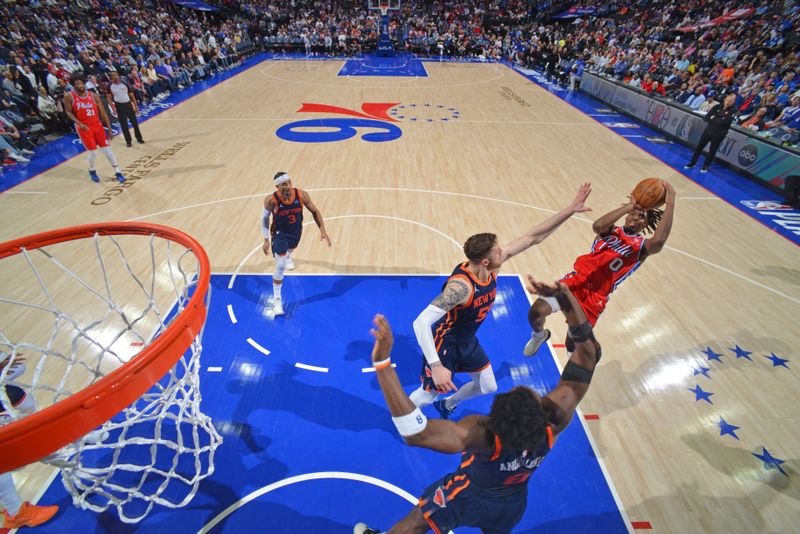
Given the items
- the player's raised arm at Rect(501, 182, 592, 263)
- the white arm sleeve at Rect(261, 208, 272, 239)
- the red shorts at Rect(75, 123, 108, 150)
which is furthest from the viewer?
the red shorts at Rect(75, 123, 108, 150)

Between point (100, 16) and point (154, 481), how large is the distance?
82.5 ft

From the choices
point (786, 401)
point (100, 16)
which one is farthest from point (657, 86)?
point (100, 16)

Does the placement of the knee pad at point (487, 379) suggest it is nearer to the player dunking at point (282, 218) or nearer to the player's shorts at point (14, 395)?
the player dunking at point (282, 218)

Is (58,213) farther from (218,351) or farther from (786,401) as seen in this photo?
(786,401)

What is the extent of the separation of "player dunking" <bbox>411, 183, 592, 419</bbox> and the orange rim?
163 centimetres

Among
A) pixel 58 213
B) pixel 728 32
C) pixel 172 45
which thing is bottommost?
pixel 58 213

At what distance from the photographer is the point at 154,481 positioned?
144 inches

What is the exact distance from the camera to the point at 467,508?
2.54 metres

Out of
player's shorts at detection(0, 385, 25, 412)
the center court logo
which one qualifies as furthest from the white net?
the center court logo

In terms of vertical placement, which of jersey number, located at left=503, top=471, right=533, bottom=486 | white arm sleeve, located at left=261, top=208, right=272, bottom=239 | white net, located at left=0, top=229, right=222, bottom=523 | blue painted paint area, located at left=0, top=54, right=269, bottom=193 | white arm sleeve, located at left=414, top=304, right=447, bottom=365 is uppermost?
white arm sleeve, located at left=414, top=304, right=447, bottom=365

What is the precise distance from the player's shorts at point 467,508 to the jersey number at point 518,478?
15cm

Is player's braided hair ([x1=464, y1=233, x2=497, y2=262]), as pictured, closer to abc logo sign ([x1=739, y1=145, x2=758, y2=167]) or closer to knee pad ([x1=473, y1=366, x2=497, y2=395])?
knee pad ([x1=473, y1=366, x2=497, y2=395])

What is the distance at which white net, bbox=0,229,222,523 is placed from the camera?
3.07 metres

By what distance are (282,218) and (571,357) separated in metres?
3.89
